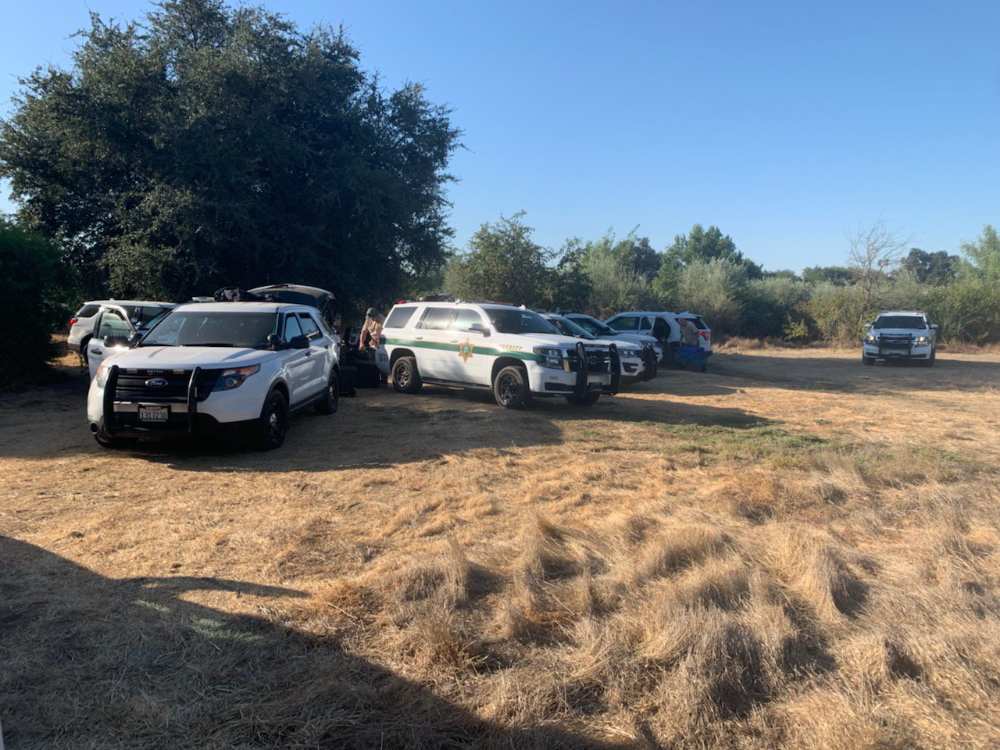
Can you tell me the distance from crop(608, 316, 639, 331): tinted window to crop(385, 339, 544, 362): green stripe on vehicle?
8.98 metres

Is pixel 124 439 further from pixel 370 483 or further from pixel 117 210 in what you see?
pixel 117 210

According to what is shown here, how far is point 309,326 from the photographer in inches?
431

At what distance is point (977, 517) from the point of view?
6.49 metres

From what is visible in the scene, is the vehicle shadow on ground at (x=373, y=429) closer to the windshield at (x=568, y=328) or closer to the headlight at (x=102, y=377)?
the headlight at (x=102, y=377)

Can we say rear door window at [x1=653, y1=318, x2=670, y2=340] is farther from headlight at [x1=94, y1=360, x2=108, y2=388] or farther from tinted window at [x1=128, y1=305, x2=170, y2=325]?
headlight at [x1=94, y1=360, x2=108, y2=388]

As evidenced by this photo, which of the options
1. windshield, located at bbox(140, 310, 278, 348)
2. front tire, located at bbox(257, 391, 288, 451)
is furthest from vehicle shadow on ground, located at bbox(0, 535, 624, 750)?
windshield, located at bbox(140, 310, 278, 348)

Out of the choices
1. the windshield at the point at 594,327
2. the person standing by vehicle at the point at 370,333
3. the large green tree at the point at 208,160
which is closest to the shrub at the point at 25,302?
the large green tree at the point at 208,160

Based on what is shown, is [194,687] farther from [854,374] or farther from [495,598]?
[854,374]

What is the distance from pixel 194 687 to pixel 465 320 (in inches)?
386

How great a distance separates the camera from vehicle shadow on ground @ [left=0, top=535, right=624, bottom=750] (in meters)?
3.19

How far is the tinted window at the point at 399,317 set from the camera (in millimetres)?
14039

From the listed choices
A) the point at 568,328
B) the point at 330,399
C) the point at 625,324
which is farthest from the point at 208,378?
the point at 625,324

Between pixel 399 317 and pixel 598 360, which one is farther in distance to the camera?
pixel 399 317

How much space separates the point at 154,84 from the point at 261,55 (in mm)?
2783
